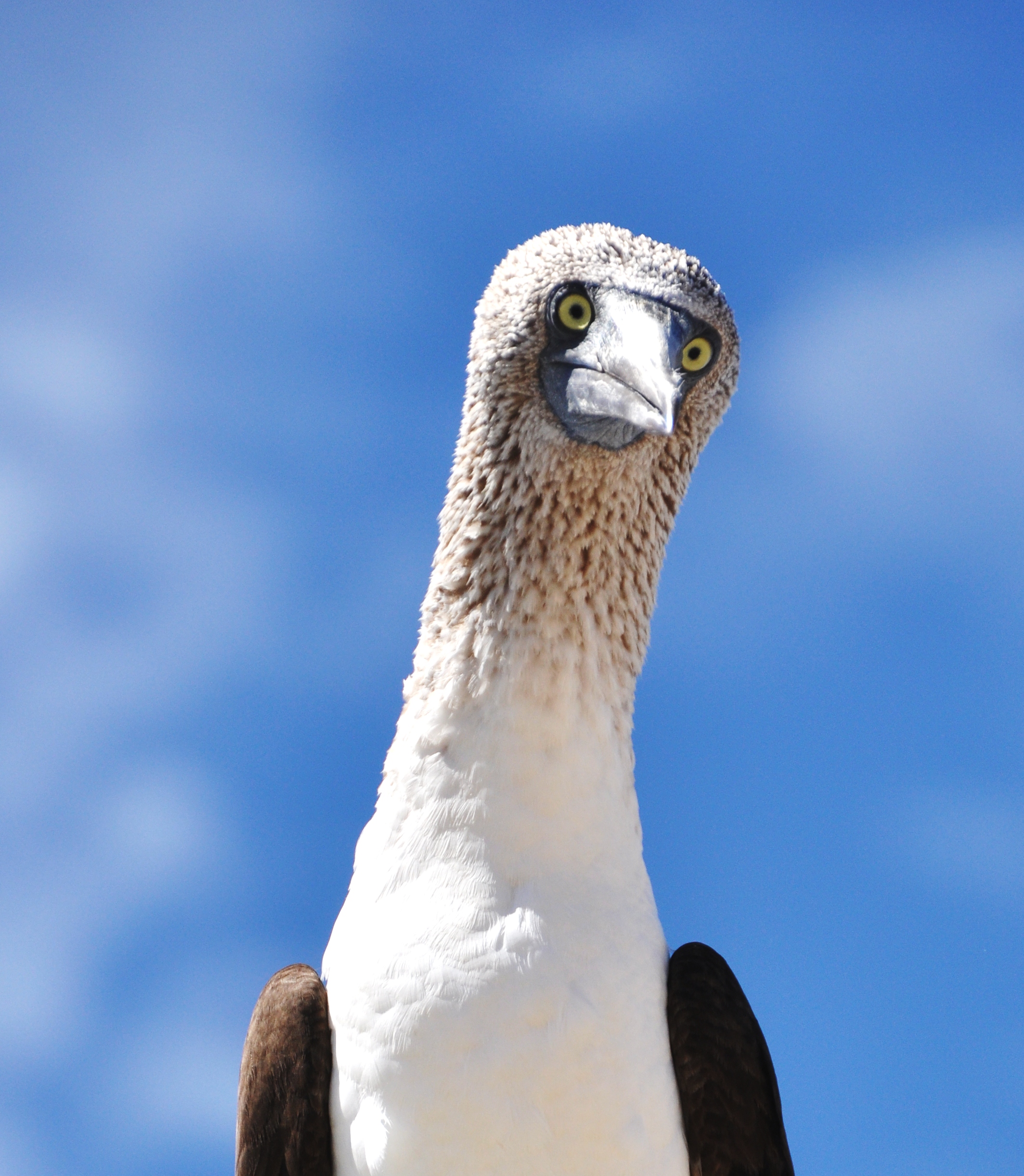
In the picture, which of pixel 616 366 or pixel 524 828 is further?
pixel 616 366

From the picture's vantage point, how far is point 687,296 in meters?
5.38

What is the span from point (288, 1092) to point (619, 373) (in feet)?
10.6

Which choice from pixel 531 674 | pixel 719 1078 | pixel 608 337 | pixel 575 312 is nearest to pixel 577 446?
pixel 608 337

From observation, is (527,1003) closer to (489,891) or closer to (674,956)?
(489,891)

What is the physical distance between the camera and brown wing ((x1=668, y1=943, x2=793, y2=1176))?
489 cm

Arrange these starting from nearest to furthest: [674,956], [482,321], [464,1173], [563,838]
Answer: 1. [464,1173]
2. [563,838]
3. [674,956]
4. [482,321]

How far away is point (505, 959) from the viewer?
464 centimetres

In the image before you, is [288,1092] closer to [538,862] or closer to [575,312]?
[538,862]

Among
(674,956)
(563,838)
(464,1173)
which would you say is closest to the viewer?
(464,1173)

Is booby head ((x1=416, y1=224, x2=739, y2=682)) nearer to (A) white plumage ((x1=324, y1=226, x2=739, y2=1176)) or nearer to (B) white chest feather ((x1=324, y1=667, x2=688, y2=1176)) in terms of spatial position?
(A) white plumage ((x1=324, y1=226, x2=739, y2=1176))

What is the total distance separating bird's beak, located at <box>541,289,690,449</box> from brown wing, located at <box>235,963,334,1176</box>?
8.84 ft

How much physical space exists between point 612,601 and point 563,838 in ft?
3.48

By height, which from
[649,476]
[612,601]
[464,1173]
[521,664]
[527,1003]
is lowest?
[464,1173]

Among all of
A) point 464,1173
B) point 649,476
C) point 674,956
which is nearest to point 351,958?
point 464,1173
